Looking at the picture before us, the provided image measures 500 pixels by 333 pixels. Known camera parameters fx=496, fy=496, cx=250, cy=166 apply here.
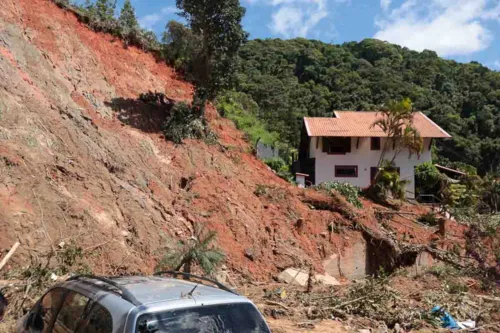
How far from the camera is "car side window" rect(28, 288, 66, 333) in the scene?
179 inches

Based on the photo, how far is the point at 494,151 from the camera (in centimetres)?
4584

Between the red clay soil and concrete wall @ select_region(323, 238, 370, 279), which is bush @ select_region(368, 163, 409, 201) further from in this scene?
concrete wall @ select_region(323, 238, 370, 279)

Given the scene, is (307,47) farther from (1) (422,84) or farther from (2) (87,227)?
(2) (87,227)

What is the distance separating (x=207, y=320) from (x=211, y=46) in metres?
17.0

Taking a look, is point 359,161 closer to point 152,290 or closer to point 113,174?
point 113,174

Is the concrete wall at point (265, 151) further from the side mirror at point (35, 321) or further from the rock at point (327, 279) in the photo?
the side mirror at point (35, 321)

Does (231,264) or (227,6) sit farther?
(227,6)

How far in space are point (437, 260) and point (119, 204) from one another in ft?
34.8

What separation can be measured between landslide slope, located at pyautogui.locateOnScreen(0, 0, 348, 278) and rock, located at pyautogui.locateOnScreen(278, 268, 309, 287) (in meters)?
0.46

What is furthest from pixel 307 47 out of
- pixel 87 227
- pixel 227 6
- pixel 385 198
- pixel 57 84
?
pixel 87 227

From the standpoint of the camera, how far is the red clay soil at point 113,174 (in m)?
11.5

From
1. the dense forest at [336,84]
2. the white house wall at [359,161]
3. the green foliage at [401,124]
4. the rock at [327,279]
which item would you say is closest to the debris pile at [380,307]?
the rock at [327,279]

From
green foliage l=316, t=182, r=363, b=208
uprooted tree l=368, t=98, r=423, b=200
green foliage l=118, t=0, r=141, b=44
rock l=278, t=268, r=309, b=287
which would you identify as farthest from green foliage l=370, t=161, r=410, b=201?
green foliage l=118, t=0, r=141, b=44

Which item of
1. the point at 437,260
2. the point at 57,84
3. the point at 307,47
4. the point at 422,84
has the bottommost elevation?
the point at 437,260
